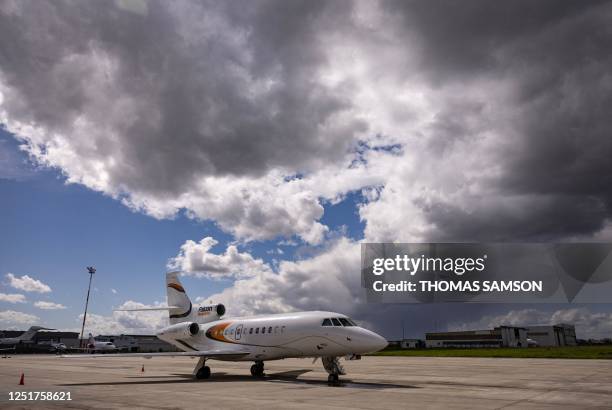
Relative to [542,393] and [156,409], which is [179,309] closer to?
[156,409]

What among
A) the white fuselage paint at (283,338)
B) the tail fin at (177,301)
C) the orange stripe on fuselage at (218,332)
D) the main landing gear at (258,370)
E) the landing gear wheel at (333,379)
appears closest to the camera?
the landing gear wheel at (333,379)

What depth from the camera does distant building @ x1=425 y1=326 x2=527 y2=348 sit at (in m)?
157

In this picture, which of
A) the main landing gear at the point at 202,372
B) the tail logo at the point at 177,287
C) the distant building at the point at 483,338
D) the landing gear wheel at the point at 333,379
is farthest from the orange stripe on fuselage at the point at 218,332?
the distant building at the point at 483,338

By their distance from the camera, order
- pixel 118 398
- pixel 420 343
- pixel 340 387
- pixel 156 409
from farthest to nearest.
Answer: pixel 420 343 < pixel 340 387 < pixel 118 398 < pixel 156 409

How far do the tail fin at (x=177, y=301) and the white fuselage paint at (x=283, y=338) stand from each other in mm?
3963

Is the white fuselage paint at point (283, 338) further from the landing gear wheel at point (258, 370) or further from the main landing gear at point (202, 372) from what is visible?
the main landing gear at point (202, 372)

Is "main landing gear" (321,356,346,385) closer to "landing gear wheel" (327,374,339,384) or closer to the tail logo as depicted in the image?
"landing gear wheel" (327,374,339,384)

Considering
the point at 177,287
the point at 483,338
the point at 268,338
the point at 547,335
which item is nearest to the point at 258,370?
the point at 268,338

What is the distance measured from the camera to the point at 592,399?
51.7 feet

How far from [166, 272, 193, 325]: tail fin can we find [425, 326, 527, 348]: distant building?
142 meters

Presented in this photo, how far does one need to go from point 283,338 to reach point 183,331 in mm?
9729

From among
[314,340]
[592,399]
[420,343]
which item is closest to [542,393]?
[592,399]

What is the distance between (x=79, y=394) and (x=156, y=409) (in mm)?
6120

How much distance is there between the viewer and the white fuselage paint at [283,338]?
70.7 ft
